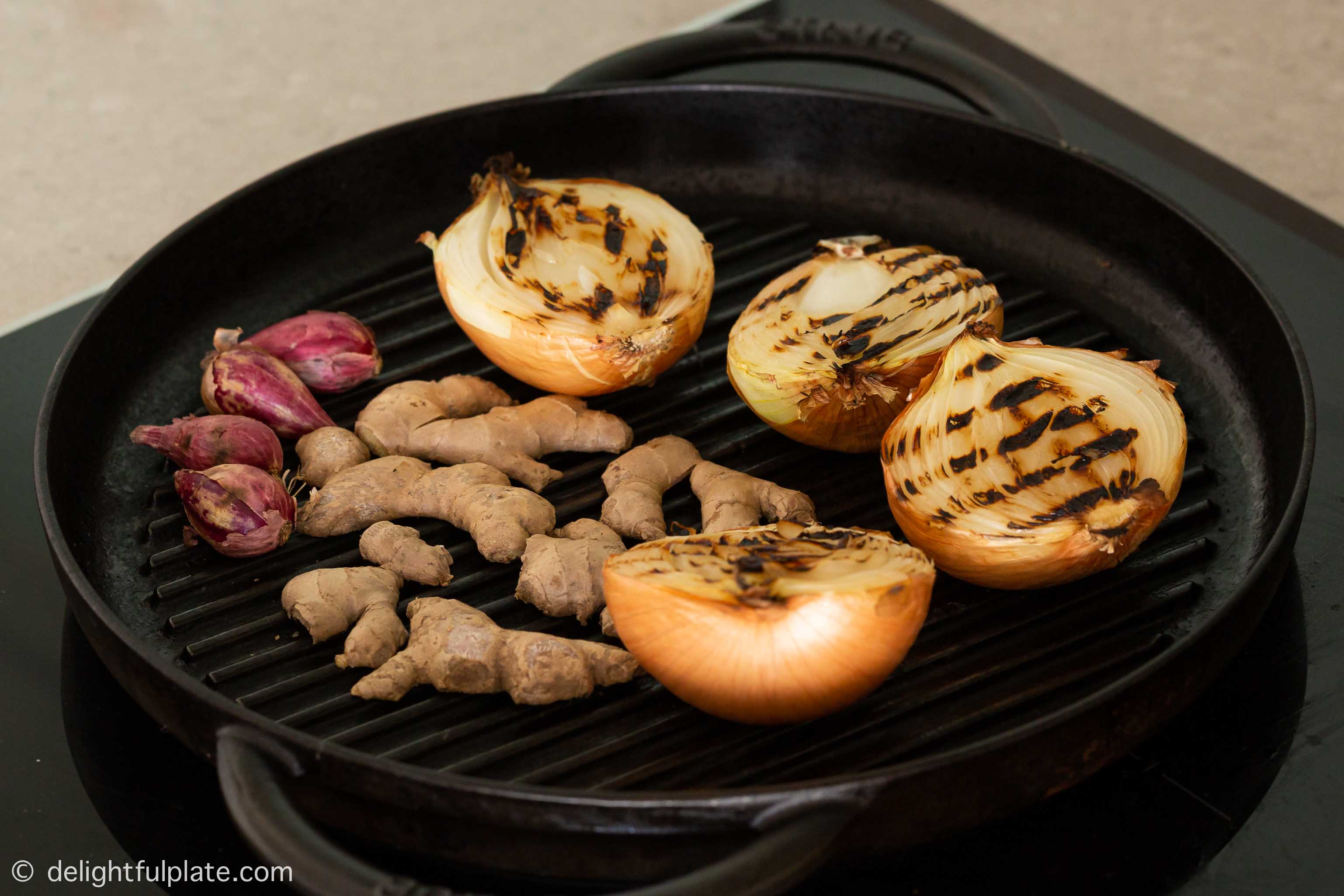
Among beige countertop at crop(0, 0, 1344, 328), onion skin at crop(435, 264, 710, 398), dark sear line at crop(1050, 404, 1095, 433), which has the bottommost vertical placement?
beige countertop at crop(0, 0, 1344, 328)

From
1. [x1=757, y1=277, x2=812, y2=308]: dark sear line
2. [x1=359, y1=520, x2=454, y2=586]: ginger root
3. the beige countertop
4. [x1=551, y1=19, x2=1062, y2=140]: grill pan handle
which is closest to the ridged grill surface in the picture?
[x1=359, y1=520, x2=454, y2=586]: ginger root

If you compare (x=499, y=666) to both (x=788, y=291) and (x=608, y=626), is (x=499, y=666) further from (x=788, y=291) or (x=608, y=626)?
(x=788, y=291)


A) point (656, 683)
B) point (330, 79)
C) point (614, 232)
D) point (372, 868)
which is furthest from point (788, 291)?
point (330, 79)

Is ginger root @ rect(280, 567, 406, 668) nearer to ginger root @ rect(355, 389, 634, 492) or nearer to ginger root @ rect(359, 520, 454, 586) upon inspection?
ginger root @ rect(359, 520, 454, 586)

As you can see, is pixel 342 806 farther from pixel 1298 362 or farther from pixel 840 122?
pixel 840 122

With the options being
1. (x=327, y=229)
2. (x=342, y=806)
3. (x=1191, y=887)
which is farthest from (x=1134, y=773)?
(x=327, y=229)

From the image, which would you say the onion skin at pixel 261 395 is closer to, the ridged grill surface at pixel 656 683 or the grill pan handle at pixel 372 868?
the ridged grill surface at pixel 656 683
